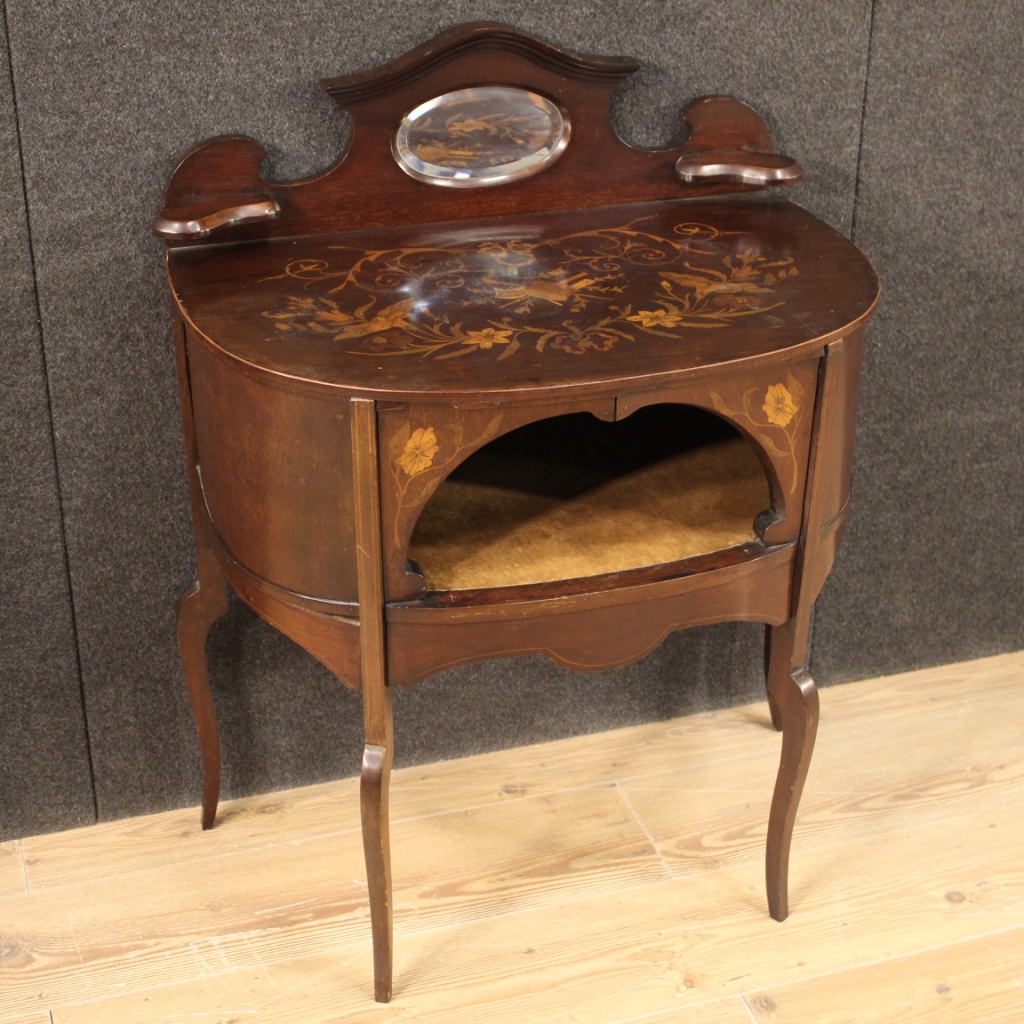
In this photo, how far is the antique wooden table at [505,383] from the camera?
1.12 m

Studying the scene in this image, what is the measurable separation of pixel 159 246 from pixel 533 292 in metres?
0.43

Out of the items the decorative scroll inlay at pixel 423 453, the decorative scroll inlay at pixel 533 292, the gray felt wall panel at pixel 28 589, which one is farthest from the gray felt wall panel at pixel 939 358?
the gray felt wall panel at pixel 28 589

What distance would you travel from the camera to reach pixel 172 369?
4.76ft

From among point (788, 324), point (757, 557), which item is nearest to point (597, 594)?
point (757, 557)

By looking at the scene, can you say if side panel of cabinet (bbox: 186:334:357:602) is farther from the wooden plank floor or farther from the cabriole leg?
the wooden plank floor

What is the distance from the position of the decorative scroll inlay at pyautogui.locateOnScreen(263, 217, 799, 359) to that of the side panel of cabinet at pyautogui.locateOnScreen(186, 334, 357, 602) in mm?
Answer: 69

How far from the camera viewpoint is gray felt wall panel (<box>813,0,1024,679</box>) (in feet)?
5.10

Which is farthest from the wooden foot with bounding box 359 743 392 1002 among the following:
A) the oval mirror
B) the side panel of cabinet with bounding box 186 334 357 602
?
the oval mirror

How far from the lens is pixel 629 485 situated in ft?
4.51

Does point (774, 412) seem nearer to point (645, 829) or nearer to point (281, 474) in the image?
point (281, 474)

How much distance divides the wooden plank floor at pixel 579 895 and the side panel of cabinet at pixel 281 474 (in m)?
0.49

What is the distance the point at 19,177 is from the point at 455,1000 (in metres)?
0.95

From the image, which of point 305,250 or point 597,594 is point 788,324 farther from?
point 305,250

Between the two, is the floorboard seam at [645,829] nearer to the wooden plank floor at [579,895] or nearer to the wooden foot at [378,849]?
the wooden plank floor at [579,895]
